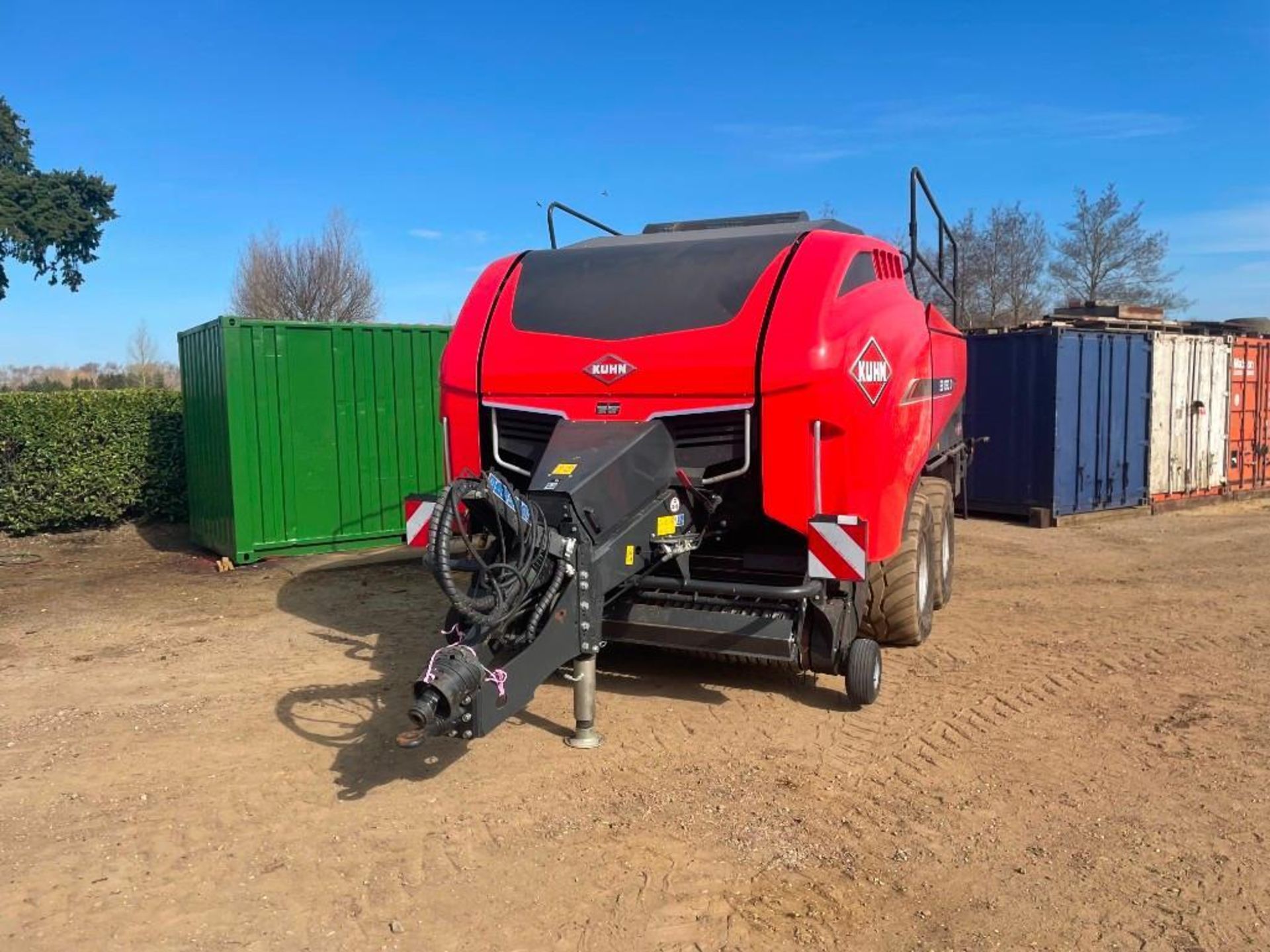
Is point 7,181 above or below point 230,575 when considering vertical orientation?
above

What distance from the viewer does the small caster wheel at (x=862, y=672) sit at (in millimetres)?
5340

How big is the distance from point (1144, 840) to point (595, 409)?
3.27 metres

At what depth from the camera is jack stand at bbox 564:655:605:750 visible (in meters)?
4.80

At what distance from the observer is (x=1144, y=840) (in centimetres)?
395

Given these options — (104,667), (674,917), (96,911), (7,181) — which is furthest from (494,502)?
(7,181)

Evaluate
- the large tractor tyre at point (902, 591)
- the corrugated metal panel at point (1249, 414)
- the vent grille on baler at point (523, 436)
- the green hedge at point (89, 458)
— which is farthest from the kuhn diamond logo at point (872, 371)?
the corrugated metal panel at point (1249, 414)

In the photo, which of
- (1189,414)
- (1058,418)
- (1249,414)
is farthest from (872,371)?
(1249,414)

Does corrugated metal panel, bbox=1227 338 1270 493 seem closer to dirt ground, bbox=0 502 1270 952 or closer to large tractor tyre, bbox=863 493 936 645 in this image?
dirt ground, bbox=0 502 1270 952

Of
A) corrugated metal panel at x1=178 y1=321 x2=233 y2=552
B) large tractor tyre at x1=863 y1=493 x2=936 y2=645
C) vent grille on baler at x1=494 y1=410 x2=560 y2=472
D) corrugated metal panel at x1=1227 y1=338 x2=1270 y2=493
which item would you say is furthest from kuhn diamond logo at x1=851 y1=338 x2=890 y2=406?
corrugated metal panel at x1=1227 y1=338 x2=1270 y2=493

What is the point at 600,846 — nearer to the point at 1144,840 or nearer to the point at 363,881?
the point at 363,881

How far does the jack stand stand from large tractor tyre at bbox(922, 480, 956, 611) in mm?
3179

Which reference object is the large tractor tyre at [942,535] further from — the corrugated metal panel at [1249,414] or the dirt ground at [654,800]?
the corrugated metal panel at [1249,414]

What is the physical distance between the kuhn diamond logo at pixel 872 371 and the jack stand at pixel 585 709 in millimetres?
1953

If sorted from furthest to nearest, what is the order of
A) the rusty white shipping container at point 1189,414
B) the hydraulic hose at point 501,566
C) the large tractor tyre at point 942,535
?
the rusty white shipping container at point 1189,414
the large tractor tyre at point 942,535
the hydraulic hose at point 501,566
